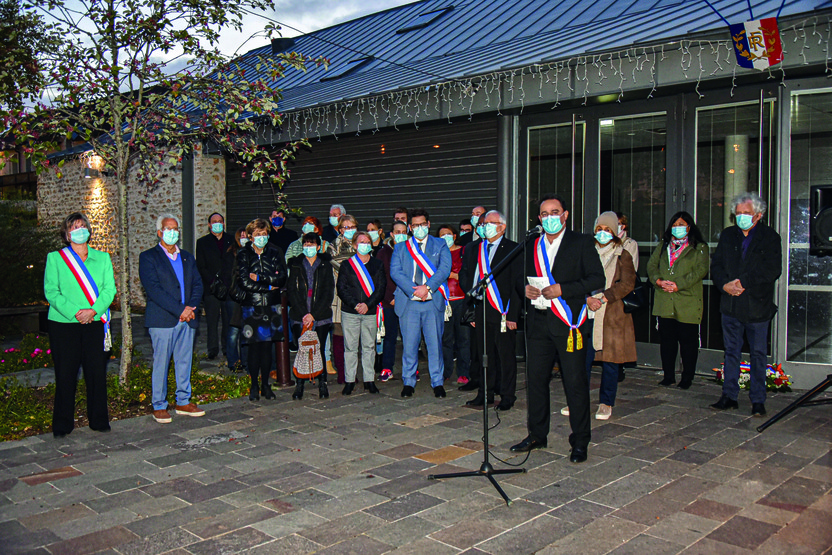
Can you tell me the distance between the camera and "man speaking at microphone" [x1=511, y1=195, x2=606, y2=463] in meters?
5.27

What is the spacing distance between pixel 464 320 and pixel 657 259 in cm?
254

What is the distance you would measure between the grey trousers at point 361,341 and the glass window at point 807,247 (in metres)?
4.67

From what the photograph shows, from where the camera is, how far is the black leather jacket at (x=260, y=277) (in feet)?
24.5

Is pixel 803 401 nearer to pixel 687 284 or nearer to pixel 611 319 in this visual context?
pixel 611 319

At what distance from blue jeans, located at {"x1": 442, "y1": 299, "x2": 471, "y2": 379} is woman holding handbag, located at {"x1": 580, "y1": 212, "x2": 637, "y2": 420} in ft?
6.69

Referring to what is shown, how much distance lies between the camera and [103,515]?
14.2ft

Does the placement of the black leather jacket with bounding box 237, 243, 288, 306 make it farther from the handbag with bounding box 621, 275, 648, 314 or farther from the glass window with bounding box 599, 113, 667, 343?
the glass window with bounding box 599, 113, 667, 343

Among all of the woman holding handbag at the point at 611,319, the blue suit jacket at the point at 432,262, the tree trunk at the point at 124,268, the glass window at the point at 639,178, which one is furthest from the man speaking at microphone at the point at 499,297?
the tree trunk at the point at 124,268

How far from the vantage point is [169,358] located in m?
6.77

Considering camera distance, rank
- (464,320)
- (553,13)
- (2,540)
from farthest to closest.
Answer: (553,13)
(464,320)
(2,540)

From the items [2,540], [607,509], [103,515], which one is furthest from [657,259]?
[2,540]

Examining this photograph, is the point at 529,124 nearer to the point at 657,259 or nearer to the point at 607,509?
the point at 657,259

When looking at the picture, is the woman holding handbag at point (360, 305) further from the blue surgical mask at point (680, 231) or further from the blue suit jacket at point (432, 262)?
the blue surgical mask at point (680, 231)

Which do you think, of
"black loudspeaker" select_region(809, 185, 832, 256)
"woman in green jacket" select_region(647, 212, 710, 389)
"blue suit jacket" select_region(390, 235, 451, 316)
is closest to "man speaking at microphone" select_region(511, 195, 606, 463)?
"black loudspeaker" select_region(809, 185, 832, 256)
